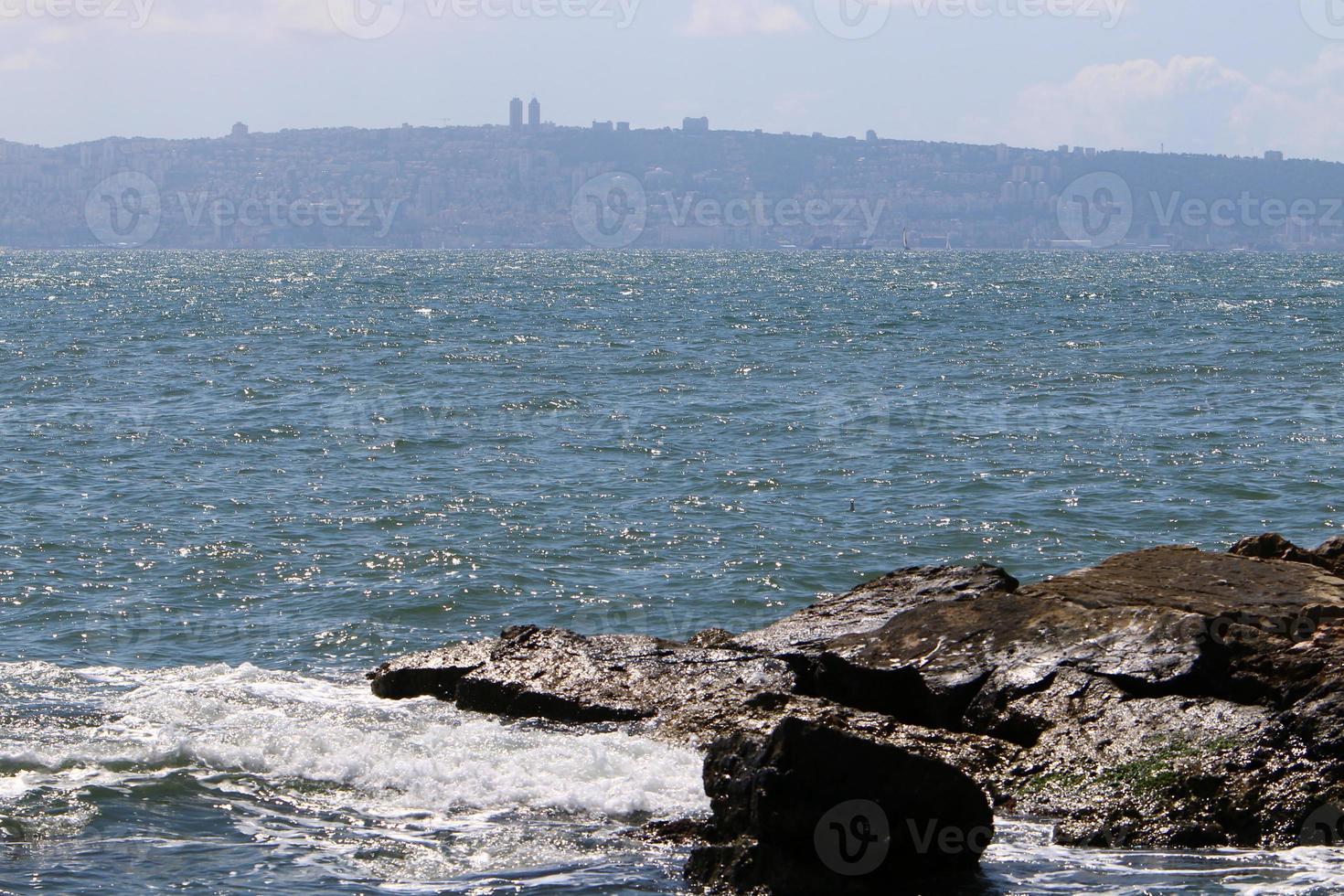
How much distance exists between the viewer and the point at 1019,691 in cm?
1291

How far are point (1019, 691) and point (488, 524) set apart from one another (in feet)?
47.6

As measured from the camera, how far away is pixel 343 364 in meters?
53.5

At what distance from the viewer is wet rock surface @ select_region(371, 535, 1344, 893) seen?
35.5 feet

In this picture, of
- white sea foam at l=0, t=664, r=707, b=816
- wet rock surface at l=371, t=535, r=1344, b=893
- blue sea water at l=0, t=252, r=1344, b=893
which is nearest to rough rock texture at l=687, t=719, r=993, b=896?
wet rock surface at l=371, t=535, r=1344, b=893

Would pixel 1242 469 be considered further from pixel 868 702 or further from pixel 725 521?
pixel 868 702

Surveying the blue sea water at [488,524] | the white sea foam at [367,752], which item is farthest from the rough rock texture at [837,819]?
the white sea foam at [367,752]

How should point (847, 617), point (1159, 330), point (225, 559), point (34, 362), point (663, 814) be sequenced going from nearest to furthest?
1. point (663, 814)
2. point (847, 617)
3. point (225, 559)
4. point (34, 362)
5. point (1159, 330)

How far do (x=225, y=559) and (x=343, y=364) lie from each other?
101 feet

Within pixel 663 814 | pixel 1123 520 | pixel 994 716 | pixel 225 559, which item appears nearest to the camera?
pixel 663 814

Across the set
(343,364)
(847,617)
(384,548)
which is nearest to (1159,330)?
(343,364)

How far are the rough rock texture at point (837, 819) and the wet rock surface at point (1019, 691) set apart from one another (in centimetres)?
2

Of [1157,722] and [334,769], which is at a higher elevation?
[1157,722]

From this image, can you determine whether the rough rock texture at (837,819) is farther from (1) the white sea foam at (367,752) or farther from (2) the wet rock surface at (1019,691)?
(1) the white sea foam at (367,752)

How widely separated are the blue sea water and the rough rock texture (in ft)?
1.43
